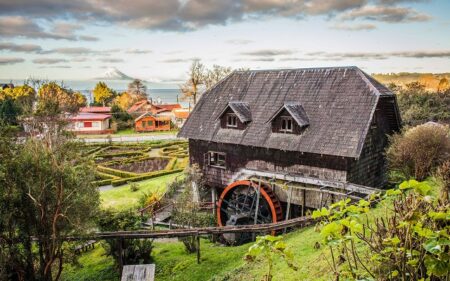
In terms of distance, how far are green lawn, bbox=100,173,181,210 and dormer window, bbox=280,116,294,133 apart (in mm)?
12737

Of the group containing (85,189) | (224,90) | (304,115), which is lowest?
(85,189)

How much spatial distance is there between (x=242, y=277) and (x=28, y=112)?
11572 mm

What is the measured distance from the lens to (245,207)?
74.5 feet

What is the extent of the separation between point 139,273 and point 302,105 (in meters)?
14.9

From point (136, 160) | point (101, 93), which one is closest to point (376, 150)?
point (136, 160)

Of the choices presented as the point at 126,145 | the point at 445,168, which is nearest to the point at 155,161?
the point at 126,145

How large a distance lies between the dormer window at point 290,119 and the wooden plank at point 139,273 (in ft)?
41.8

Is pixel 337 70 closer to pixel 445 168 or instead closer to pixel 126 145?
pixel 445 168

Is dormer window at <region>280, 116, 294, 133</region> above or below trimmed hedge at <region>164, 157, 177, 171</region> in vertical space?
above

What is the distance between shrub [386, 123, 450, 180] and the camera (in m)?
18.9

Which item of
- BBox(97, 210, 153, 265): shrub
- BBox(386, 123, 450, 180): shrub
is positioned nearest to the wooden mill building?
BBox(386, 123, 450, 180): shrub

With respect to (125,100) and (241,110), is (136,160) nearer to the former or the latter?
(241,110)

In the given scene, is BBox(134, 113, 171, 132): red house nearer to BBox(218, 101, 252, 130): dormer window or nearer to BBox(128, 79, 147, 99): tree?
BBox(128, 79, 147, 99): tree

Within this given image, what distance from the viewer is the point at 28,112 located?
631 inches
